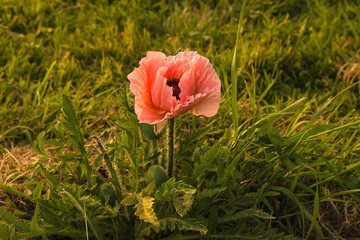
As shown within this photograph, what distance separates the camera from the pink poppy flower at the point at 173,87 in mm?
1436

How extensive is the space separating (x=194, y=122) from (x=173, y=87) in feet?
1.81

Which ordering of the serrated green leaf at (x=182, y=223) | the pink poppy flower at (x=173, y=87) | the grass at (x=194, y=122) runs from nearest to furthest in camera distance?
1. the pink poppy flower at (x=173, y=87)
2. the serrated green leaf at (x=182, y=223)
3. the grass at (x=194, y=122)

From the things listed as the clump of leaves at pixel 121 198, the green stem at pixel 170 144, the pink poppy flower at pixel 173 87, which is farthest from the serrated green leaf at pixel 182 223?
the pink poppy flower at pixel 173 87

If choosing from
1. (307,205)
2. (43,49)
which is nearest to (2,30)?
(43,49)

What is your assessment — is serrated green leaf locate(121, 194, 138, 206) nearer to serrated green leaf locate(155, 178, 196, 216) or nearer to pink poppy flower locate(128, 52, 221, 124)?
serrated green leaf locate(155, 178, 196, 216)

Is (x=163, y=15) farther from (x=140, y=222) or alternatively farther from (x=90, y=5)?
(x=140, y=222)

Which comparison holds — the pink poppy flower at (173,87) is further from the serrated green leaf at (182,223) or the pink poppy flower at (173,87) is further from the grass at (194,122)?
the serrated green leaf at (182,223)

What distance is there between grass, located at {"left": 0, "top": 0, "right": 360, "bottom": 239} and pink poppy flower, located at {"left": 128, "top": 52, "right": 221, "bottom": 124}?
0.28 metres

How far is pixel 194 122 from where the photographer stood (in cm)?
203

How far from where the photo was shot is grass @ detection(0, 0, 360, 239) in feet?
5.79

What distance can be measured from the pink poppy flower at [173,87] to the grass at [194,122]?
0.93 feet

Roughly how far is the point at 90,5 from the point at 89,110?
137cm

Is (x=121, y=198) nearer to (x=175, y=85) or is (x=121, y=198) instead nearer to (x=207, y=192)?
(x=207, y=192)

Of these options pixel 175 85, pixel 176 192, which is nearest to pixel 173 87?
pixel 175 85
